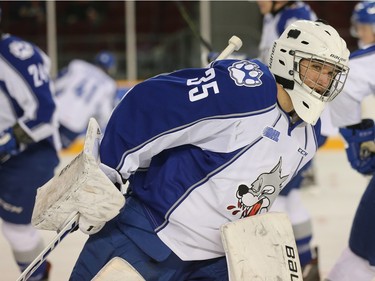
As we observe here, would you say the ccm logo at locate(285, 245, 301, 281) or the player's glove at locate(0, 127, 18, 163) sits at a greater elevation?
the ccm logo at locate(285, 245, 301, 281)

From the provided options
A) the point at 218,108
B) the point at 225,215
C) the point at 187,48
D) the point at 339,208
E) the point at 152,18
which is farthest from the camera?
the point at 152,18

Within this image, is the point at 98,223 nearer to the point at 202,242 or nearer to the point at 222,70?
the point at 202,242

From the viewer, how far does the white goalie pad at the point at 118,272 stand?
2.20m

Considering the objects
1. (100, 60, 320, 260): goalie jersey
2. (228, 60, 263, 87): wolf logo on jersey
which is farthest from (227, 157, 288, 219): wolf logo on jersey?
(228, 60, 263, 87): wolf logo on jersey

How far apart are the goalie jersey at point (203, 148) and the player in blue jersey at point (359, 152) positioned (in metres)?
0.56

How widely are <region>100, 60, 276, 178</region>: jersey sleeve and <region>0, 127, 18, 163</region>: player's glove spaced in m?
1.31

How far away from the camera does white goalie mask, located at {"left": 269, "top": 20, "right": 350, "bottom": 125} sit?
2385 mm

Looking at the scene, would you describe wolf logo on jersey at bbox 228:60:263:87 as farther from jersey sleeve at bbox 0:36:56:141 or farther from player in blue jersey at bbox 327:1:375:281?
jersey sleeve at bbox 0:36:56:141

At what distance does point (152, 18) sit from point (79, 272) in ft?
25.0

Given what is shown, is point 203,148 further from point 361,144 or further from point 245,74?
point 361,144

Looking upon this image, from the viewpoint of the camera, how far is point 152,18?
32.2 ft

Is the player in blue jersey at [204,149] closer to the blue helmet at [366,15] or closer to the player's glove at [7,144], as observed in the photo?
the player's glove at [7,144]

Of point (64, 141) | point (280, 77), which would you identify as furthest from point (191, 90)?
point (64, 141)

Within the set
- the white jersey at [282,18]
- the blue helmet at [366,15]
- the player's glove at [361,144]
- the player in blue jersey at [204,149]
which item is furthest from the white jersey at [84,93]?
the player in blue jersey at [204,149]
